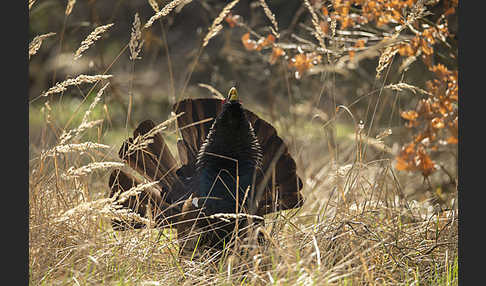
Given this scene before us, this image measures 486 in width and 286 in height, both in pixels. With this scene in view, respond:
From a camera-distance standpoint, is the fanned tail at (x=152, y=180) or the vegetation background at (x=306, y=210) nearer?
the vegetation background at (x=306, y=210)

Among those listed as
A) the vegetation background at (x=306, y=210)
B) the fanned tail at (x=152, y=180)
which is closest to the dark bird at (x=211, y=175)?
the fanned tail at (x=152, y=180)

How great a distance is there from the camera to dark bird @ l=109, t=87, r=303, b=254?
2.71 meters

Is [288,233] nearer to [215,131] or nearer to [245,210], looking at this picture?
[245,210]

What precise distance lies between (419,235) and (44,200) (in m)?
1.92

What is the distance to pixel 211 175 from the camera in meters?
2.82

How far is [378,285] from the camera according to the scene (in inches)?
95.8

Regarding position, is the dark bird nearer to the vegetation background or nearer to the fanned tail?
the fanned tail

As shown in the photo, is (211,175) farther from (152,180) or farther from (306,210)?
(306,210)

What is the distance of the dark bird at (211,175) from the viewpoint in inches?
107

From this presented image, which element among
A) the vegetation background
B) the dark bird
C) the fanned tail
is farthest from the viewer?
the fanned tail

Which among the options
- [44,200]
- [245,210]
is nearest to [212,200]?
[245,210]

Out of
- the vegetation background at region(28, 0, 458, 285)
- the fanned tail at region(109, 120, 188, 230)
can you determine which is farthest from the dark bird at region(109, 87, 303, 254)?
the vegetation background at region(28, 0, 458, 285)

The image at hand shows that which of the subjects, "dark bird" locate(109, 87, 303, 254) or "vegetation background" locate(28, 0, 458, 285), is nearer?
"vegetation background" locate(28, 0, 458, 285)

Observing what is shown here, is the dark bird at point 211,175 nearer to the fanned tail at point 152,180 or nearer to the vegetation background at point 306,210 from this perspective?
the fanned tail at point 152,180
